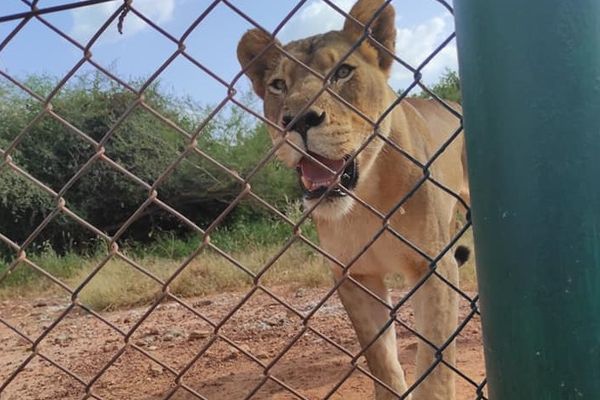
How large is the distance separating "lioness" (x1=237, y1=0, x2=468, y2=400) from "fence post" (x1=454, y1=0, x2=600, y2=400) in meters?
1.47

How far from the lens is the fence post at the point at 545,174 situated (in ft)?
3.62

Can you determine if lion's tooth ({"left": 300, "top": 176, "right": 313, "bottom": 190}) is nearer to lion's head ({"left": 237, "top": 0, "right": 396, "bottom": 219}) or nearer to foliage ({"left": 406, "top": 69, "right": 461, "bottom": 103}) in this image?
lion's head ({"left": 237, "top": 0, "right": 396, "bottom": 219})

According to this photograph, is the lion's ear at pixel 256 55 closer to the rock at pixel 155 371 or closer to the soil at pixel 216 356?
the soil at pixel 216 356

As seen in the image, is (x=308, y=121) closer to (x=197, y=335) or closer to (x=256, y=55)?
(x=256, y=55)

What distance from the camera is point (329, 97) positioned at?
107 inches

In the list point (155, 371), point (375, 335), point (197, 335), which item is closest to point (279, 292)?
point (197, 335)

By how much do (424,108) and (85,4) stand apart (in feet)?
11.2

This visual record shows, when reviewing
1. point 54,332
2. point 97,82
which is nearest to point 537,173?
point 54,332

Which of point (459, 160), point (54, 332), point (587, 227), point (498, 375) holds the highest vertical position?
point (459, 160)

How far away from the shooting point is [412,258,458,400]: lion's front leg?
2783 mm

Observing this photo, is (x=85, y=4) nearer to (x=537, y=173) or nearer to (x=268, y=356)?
(x=537, y=173)

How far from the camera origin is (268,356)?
4.48 meters

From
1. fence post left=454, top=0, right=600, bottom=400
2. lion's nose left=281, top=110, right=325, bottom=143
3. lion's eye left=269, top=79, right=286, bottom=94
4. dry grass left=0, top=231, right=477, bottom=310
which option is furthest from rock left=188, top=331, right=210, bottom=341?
fence post left=454, top=0, right=600, bottom=400

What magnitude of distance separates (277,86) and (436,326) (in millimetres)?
1136
